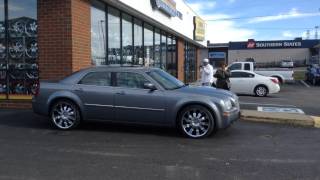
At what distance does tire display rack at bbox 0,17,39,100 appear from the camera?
1315 cm

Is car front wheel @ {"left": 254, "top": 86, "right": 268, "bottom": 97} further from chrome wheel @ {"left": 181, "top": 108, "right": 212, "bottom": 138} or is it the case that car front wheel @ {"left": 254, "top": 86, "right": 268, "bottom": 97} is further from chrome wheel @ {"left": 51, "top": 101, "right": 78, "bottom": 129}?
chrome wheel @ {"left": 51, "top": 101, "right": 78, "bottom": 129}

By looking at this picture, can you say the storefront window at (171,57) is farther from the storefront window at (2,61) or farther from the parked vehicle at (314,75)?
the parked vehicle at (314,75)

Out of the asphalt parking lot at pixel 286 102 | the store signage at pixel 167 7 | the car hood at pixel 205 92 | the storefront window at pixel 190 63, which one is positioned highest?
the store signage at pixel 167 7

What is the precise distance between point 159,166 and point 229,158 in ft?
4.10

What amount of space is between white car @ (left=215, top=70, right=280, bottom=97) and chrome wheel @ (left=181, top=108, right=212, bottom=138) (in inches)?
609

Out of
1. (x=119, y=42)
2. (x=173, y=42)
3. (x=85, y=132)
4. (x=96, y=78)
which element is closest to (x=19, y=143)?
(x=85, y=132)

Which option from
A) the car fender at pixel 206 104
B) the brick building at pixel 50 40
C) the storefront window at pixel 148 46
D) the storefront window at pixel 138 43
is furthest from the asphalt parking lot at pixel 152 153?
the storefront window at pixel 148 46

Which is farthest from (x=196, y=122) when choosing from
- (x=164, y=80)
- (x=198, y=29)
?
(x=198, y=29)

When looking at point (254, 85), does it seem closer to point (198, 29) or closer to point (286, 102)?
point (286, 102)

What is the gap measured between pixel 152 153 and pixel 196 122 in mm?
1721

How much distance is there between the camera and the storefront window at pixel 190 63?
31.6 meters

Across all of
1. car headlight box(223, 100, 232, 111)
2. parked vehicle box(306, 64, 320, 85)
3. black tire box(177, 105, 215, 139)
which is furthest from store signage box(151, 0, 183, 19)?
parked vehicle box(306, 64, 320, 85)

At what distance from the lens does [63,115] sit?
1032 cm

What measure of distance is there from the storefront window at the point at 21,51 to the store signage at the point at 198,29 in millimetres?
18663
